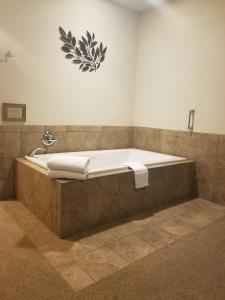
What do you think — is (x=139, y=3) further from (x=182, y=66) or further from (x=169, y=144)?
(x=169, y=144)

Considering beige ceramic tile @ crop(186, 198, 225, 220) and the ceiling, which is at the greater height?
the ceiling

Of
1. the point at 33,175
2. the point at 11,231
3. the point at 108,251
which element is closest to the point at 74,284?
the point at 108,251

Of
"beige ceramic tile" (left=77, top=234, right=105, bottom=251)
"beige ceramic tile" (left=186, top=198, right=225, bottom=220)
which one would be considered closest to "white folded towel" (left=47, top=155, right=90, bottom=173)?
"beige ceramic tile" (left=77, top=234, right=105, bottom=251)

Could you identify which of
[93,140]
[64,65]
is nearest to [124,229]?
[93,140]

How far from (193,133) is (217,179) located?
0.64 m

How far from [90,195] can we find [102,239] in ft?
1.25

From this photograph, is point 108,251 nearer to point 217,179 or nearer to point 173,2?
point 217,179

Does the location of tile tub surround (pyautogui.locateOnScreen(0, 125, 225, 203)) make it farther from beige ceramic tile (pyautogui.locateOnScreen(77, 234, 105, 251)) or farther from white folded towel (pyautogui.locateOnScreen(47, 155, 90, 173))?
beige ceramic tile (pyautogui.locateOnScreen(77, 234, 105, 251))

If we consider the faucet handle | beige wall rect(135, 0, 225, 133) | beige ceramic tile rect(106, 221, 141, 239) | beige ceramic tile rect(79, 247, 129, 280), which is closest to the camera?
beige ceramic tile rect(79, 247, 129, 280)

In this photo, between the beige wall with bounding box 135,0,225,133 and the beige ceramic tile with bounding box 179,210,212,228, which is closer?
the beige ceramic tile with bounding box 179,210,212,228

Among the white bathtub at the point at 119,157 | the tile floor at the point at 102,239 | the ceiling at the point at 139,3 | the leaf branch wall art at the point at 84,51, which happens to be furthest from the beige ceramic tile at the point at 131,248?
the ceiling at the point at 139,3

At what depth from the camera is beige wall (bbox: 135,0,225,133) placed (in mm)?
2816

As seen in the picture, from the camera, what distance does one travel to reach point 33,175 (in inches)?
93.8

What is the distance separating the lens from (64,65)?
3012mm
